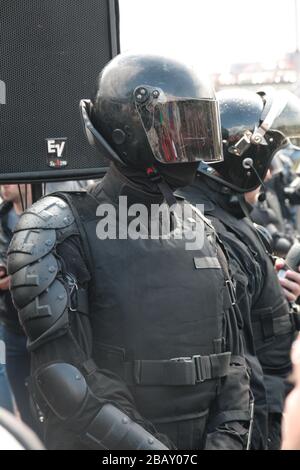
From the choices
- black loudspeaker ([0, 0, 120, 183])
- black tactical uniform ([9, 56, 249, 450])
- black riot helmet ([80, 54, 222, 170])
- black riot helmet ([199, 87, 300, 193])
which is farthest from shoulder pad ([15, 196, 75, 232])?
black riot helmet ([199, 87, 300, 193])

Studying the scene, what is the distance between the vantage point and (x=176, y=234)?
308 cm

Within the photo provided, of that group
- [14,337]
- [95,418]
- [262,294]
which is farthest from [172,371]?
[14,337]

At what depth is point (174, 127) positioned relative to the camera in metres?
3.05

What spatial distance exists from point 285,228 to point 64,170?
21.0 feet

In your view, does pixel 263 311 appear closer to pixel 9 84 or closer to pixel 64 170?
pixel 64 170

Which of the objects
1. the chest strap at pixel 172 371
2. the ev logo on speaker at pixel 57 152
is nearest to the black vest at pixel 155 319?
the chest strap at pixel 172 371

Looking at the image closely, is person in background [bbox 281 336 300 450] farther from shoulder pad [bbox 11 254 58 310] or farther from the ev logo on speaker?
the ev logo on speaker

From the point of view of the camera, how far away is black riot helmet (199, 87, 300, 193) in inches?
165

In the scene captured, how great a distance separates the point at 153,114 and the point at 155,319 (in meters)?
0.63

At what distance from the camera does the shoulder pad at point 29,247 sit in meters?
2.78

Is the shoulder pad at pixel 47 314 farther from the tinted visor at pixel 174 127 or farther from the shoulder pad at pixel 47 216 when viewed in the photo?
the tinted visor at pixel 174 127

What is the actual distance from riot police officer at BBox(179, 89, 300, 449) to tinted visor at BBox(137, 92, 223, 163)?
0.78 m

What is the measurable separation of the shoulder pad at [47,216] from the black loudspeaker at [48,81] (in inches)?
21.5

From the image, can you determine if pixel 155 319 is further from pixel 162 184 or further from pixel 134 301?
pixel 162 184
